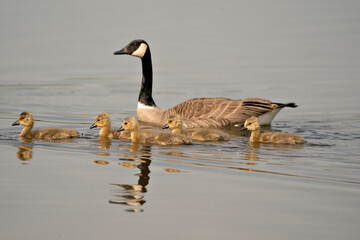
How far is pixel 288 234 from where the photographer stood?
697 cm

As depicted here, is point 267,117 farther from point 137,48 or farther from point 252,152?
point 252,152

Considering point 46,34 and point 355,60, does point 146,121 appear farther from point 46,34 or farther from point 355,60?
point 46,34

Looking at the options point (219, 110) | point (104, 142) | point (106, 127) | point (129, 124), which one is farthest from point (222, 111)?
point (104, 142)

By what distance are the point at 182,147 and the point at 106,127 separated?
5.71 feet

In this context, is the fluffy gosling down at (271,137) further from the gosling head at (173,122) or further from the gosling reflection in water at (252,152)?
the gosling head at (173,122)

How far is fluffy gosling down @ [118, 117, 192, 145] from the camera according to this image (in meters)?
11.8

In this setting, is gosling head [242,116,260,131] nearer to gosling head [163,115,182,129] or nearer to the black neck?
gosling head [163,115,182,129]

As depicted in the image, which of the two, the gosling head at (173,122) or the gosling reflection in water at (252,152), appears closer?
the gosling reflection in water at (252,152)

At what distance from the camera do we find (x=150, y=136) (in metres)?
12.1

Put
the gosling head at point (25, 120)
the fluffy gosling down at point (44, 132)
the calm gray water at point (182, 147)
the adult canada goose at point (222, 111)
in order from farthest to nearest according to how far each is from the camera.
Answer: the adult canada goose at point (222, 111), the gosling head at point (25, 120), the fluffy gosling down at point (44, 132), the calm gray water at point (182, 147)

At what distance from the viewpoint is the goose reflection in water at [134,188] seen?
798 centimetres

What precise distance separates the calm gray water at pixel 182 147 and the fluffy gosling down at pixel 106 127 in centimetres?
35

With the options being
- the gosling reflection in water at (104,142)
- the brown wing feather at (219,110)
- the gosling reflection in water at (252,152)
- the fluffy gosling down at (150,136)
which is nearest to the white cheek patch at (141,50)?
the brown wing feather at (219,110)

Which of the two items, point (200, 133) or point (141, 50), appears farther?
point (141, 50)
